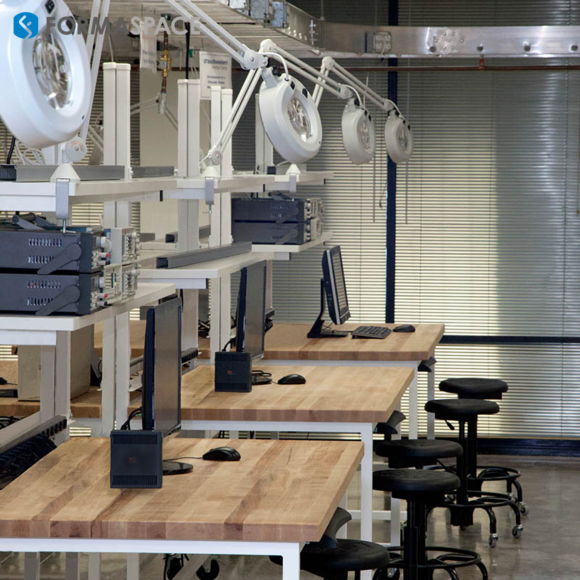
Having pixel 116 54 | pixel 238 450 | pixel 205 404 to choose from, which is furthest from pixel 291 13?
pixel 238 450

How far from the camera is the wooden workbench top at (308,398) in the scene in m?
3.76

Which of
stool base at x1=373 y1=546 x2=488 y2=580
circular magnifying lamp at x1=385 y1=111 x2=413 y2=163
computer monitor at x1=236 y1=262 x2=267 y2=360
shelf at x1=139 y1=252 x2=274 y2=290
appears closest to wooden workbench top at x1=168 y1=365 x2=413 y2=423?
computer monitor at x1=236 y1=262 x2=267 y2=360

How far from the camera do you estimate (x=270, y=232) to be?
17.9 feet

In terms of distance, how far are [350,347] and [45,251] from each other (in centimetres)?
289

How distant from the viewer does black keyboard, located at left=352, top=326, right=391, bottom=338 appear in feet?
18.5

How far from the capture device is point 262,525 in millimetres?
2404

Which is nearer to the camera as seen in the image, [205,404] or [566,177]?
[205,404]

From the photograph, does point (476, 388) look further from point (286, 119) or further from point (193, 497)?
point (193, 497)

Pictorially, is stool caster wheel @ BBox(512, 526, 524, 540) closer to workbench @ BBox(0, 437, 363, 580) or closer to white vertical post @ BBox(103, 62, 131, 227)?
workbench @ BBox(0, 437, 363, 580)

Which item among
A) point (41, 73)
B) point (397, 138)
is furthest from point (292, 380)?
point (41, 73)

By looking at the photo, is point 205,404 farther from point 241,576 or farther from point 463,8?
point 463,8

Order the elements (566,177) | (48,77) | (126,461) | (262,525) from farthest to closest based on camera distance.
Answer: (566,177), (126,461), (262,525), (48,77)

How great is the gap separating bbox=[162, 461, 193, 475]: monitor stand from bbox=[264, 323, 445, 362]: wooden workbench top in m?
2.21

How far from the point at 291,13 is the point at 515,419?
3.45 meters
